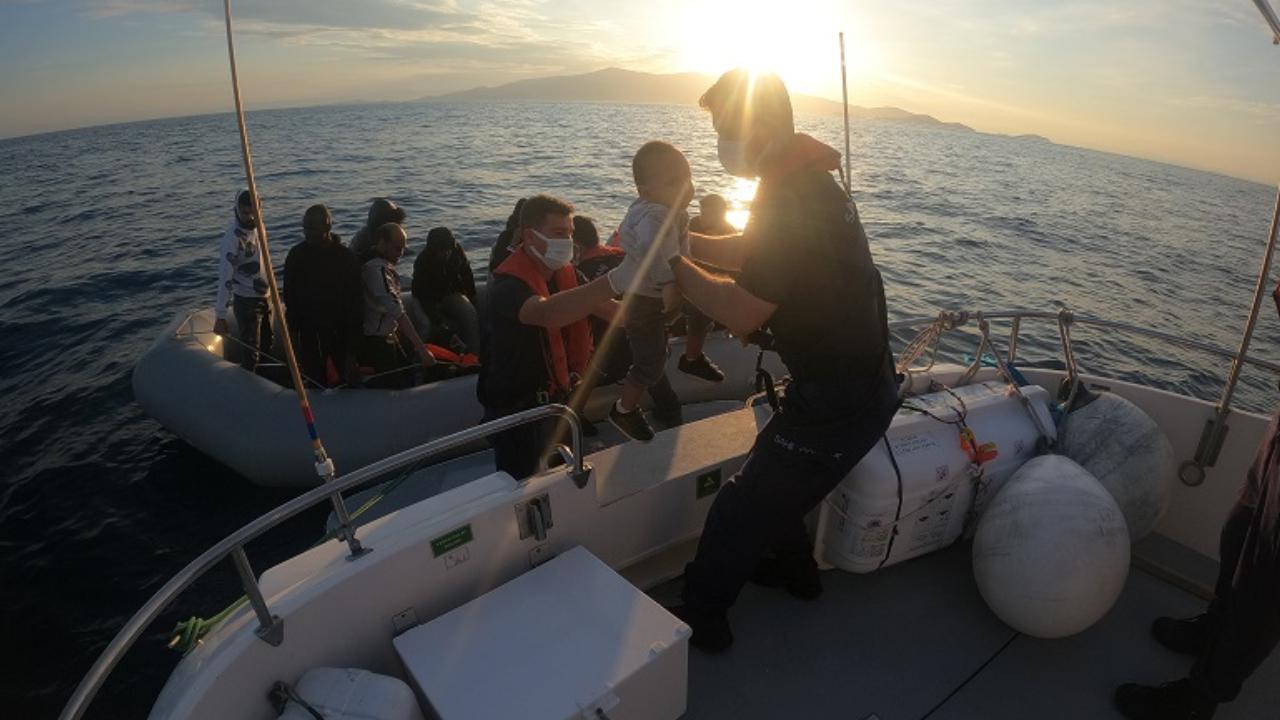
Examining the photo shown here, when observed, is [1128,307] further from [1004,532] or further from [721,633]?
[721,633]

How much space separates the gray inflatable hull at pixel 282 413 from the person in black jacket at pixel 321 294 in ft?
1.44

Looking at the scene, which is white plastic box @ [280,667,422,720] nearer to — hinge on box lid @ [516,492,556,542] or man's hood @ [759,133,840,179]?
hinge on box lid @ [516,492,556,542]

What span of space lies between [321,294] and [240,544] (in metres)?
3.57

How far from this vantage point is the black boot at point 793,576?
2.93 meters

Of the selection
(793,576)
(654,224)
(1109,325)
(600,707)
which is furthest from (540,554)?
(1109,325)

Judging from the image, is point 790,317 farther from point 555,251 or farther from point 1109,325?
point 1109,325

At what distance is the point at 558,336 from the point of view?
10.5 feet

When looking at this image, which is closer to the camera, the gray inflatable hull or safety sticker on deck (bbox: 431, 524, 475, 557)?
safety sticker on deck (bbox: 431, 524, 475, 557)

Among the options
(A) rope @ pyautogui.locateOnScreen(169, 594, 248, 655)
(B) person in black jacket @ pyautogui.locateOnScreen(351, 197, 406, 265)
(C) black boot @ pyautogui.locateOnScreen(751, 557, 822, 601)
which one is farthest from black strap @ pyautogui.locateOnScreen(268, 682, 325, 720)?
(B) person in black jacket @ pyautogui.locateOnScreen(351, 197, 406, 265)

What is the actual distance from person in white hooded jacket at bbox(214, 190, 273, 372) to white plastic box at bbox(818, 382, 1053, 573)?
5183 millimetres

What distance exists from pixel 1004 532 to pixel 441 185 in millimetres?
20850

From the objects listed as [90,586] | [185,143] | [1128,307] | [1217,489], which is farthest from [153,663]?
[185,143]

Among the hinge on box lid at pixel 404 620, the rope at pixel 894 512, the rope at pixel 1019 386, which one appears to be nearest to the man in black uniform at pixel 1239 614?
the rope at pixel 1019 386

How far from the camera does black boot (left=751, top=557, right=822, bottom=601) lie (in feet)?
9.62
